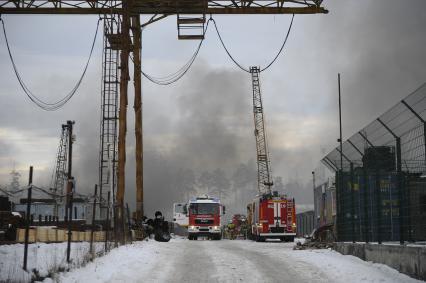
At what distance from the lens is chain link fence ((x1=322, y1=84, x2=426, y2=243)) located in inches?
464

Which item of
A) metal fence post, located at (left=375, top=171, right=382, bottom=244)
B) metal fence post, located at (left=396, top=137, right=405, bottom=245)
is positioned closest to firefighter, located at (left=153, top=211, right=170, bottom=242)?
metal fence post, located at (left=375, top=171, right=382, bottom=244)

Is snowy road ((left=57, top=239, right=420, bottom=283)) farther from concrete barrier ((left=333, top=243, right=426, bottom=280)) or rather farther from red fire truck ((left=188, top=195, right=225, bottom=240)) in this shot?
red fire truck ((left=188, top=195, right=225, bottom=240))

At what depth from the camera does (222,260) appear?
1652cm

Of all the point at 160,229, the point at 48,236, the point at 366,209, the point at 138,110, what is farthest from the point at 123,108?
the point at 366,209

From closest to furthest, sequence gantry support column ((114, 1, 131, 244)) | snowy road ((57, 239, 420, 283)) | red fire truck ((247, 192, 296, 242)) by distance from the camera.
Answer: snowy road ((57, 239, 420, 283)) → gantry support column ((114, 1, 131, 244)) → red fire truck ((247, 192, 296, 242))

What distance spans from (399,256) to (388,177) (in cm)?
266

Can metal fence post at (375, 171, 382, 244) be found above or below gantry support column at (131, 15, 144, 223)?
below

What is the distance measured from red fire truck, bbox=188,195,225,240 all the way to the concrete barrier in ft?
86.9

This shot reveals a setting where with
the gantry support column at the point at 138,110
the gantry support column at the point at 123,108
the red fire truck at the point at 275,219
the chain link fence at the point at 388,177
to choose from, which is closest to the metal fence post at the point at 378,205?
the chain link fence at the point at 388,177

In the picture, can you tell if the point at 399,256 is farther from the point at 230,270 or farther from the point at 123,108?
the point at 123,108

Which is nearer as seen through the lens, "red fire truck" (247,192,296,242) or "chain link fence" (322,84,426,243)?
"chain link fence" (322,84,426,243)

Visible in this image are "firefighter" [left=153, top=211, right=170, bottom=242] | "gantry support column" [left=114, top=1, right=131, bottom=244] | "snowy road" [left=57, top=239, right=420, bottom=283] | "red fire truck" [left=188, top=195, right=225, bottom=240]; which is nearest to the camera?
"snowy road" [left=57, top=239, right=420, bottom=283]

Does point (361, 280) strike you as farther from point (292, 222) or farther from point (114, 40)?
point (292, 222)

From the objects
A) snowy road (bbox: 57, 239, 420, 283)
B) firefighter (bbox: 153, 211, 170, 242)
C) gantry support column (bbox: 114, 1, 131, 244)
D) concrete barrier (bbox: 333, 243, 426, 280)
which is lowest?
snowy road (bbox: 57, 239, 420, 283)
